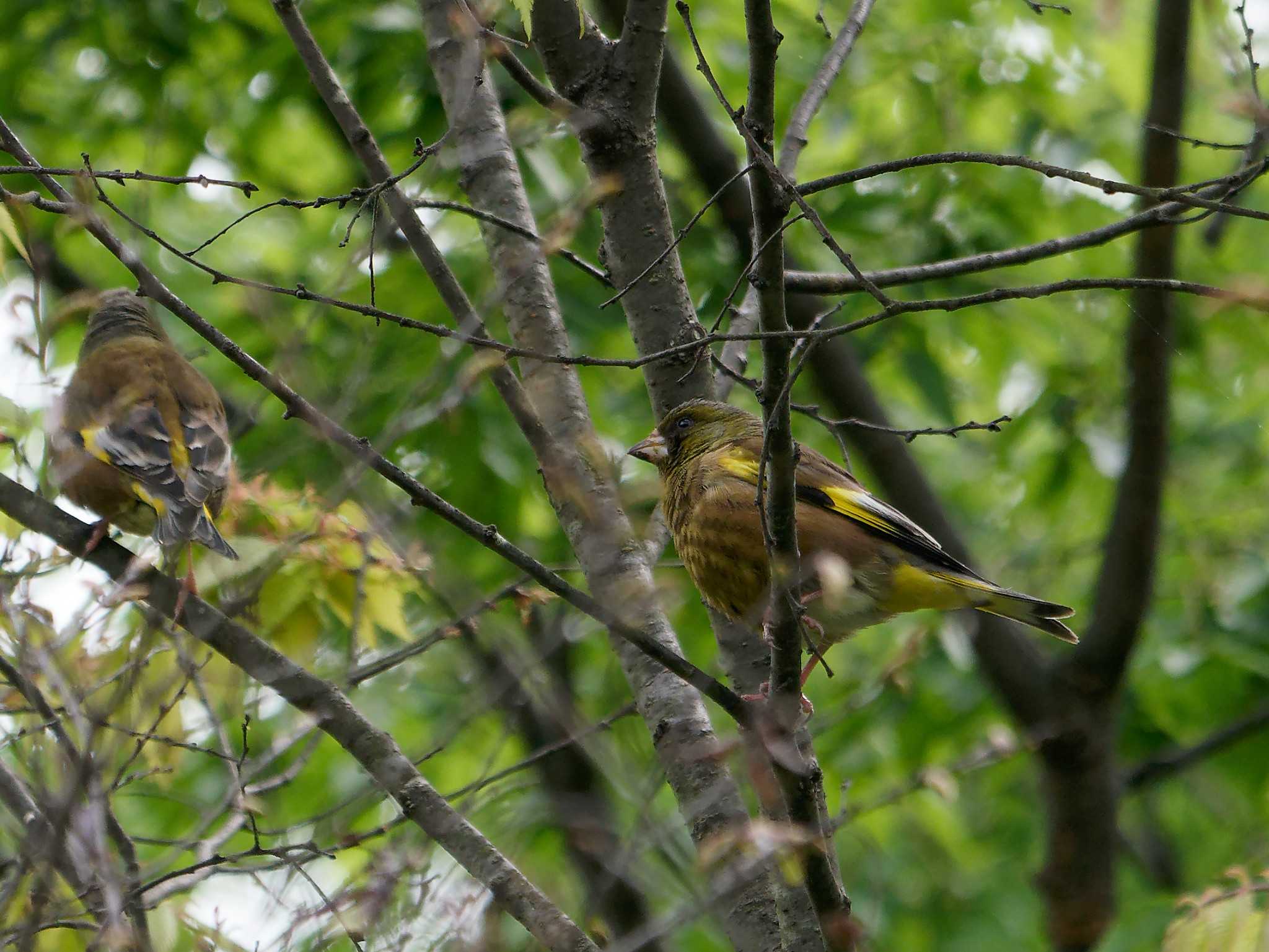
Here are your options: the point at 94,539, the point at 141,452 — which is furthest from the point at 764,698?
the point at 141,452

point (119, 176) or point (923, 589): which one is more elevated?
point (119, 176)

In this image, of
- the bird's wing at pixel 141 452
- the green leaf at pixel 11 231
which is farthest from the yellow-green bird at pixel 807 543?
the green leaf at pixel 11 231

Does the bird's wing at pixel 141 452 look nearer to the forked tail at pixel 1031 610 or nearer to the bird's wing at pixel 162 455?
the bird's wing at pixel 162 455

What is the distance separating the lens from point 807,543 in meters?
5.20

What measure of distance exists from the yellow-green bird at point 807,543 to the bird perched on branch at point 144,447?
68.8 inches

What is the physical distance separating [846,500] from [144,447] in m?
2.89

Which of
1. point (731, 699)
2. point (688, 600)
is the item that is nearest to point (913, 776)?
point (731, 699)

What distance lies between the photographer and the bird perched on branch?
5.02 m

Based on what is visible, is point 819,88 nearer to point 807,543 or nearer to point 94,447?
point 807,543

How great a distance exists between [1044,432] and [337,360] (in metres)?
5.54

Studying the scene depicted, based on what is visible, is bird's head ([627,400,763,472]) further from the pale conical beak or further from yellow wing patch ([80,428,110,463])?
yellow wing patch ([80,428,110,463])

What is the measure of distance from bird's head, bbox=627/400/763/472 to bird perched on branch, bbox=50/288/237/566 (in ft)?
5.62

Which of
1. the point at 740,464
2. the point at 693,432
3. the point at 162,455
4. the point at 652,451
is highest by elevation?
the point at 162,455

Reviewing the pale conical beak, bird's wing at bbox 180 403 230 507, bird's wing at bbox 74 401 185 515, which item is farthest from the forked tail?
bird's wing at bbox 74 401 185 515
